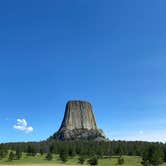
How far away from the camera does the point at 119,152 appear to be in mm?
181125

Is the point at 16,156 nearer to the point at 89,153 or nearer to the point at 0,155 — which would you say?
the point at 0,155

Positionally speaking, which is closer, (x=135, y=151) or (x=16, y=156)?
(x=16, y=156)

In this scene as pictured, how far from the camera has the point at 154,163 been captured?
111m

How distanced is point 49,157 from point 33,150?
33.0m

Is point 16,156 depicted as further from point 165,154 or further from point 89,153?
point 165,154

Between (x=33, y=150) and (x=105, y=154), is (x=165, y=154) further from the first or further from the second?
(x=33, y=150)

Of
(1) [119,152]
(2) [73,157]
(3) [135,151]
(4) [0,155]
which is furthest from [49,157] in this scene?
(3) [135,151]

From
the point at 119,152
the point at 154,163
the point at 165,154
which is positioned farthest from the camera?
the point at 119,152

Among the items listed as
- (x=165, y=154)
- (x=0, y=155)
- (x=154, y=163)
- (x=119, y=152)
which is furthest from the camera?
(x=119, y=152)

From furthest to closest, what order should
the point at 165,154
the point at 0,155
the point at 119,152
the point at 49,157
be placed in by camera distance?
the point at 119,152 < the point at 0,155 < the point at 49,157 < the point at 165,154

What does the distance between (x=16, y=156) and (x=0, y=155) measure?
9703 mm

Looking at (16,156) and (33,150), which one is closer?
(16,156)

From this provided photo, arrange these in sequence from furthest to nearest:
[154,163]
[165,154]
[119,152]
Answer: [119,152]
[165,154]
[154,163]

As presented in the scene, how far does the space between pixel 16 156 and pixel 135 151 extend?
237ft
